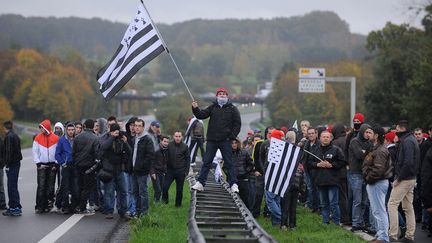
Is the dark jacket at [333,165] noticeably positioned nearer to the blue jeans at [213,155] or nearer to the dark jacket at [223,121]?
the blue jeans at [213,155]

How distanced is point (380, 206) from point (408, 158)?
0.93m

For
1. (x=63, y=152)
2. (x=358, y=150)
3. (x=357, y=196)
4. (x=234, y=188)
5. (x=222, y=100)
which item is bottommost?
(x=357, y=196)

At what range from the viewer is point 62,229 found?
1521 cm

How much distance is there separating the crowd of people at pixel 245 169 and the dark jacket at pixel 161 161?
26 mm

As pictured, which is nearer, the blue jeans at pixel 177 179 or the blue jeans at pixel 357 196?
the blue jeans at pixel 357 196

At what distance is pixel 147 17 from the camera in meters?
15.6

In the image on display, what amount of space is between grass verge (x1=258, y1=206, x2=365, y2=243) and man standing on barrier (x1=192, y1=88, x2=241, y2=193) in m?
1.23

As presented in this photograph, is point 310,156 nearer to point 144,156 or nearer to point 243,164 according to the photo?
point 243,164

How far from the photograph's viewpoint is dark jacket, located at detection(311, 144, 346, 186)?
15.7m

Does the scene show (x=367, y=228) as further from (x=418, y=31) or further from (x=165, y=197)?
(x=418, y=31)

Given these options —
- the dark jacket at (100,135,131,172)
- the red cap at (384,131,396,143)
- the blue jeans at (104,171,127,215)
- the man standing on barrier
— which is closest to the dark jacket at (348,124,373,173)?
the red cap at (384,131,396,143)

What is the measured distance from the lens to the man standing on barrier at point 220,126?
14500 mm

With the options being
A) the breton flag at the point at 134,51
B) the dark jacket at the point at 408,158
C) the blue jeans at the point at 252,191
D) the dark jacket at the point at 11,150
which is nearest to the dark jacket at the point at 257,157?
the blue jeans at the point at 252,191

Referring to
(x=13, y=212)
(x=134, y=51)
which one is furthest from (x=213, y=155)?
(x=13, y=212)
